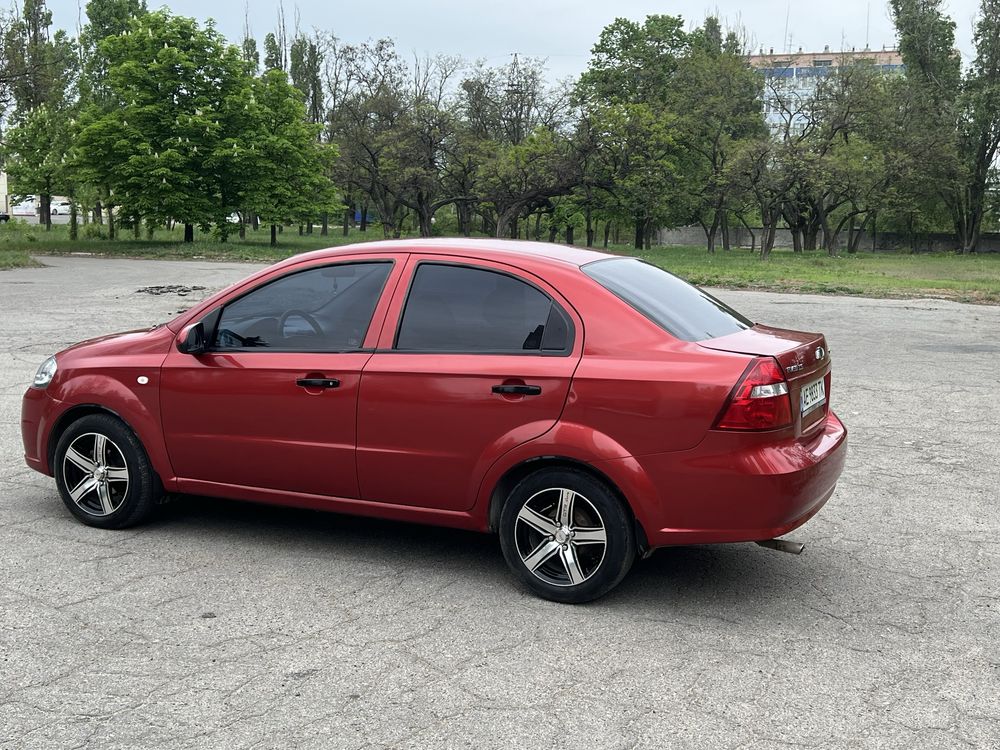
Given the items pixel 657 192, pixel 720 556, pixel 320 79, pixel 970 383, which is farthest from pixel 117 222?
pixel 720 556

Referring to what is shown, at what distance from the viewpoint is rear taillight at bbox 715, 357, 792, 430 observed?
4.05 metres

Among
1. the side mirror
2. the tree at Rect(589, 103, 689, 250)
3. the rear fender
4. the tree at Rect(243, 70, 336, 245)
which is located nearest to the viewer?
the rear fender

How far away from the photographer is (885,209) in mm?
58969

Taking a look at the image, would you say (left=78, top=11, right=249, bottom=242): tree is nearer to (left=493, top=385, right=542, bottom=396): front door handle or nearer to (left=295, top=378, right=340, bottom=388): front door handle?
(left=295, top=378, right=340, bottom=388): front door handle

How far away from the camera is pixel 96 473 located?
5352 millimetres

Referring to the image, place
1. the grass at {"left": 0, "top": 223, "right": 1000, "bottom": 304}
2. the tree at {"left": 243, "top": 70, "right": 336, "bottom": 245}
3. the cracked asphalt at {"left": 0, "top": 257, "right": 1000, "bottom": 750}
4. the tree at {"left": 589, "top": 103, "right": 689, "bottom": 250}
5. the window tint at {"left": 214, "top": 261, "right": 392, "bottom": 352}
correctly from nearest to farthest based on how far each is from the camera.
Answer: the cracked asphalt at {"left": 0, "top": 257, "right": 1000, "bottom": 750}
the window tint at {"left": 214, "top": 261, "right": 392, "bottom": 352}
the grass at {"left": 0, "top": 223, "right": 1000, "bottom": 304}
the tree at {"left": 243, "top": 70, "right": 336, "bottom": 245}
the tree at {"left": 589, "top": 103, "right": 689, "bottom": 250}

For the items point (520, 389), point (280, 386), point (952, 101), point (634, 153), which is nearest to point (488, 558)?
point (520, 389)

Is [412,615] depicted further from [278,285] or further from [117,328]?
[117,328]

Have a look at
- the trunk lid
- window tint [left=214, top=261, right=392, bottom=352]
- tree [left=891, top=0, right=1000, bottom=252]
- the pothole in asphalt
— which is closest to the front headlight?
window tint [left=214, top=261, right=392, bottom=352]

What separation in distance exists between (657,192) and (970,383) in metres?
38.9

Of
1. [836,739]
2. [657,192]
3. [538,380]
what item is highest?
[657,192]

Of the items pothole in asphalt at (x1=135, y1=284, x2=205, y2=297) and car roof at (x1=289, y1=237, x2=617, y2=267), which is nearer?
car roof at (x1=289, y1=237, x2=617, y2=267)

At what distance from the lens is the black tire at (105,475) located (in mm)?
5262

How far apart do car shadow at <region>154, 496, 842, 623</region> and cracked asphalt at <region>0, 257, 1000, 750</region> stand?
0.02 m
